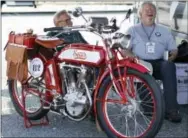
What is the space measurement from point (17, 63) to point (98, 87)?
0.82 metres

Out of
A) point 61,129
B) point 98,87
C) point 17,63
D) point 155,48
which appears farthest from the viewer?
point 155,48

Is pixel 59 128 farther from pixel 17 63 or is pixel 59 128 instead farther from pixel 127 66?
pixel 127 66

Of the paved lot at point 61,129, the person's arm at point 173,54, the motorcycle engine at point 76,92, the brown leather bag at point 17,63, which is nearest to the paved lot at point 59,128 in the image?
the paved lot at point 61,129

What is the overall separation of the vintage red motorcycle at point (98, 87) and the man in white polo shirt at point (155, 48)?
0.47m

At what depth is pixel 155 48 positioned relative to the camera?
4.05 metres

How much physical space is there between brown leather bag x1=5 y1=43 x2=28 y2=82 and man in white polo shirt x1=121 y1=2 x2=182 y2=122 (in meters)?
1.02

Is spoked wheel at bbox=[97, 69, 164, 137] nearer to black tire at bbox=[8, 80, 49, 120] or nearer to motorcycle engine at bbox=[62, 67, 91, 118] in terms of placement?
motorcycle engine at bbox=[62, 67, 91, 118]

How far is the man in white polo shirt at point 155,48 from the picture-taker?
3914mm

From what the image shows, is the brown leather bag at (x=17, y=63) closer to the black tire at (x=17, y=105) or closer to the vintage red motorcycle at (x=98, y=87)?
the vintage red motorcycle at (x=98, y=87)

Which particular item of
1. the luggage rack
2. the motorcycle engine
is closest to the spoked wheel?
the motorcycle engine

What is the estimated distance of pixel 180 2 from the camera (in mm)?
5207

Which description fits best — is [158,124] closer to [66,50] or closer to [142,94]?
[142,94]

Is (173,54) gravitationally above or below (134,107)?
above

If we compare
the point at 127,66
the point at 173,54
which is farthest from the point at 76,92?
the point at 173,54
